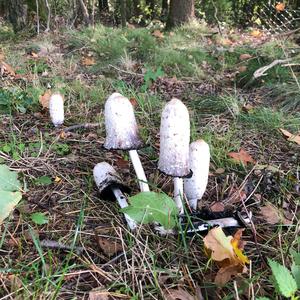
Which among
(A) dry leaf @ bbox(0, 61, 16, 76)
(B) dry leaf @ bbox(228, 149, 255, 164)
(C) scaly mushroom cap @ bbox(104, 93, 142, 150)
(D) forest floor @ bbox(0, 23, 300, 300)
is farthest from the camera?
(A) dry leaf @ bbox(0, 61, 16, 76)

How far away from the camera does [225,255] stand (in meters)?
1.43

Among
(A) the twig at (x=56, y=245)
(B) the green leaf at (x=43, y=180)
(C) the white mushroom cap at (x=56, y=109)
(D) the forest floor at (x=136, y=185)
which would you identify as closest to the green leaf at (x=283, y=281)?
(D) the forest floor at (x=136, y=185)

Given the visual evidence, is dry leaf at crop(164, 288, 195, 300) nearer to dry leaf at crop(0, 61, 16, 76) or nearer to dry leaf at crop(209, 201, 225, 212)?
dry leaf at crop(209, 201, 225, 212)

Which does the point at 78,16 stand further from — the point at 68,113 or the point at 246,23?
the point at 68,113

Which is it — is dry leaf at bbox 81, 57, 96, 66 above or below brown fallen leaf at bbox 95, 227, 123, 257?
below

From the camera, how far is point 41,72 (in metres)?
4.58

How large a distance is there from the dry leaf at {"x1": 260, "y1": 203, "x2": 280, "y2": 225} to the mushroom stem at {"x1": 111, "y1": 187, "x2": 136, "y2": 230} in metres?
0.61

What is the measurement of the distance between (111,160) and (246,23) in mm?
9810

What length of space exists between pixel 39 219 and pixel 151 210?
19.5 inches

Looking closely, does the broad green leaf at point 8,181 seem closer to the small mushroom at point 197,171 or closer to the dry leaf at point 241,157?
the small mushroom at point 197,171

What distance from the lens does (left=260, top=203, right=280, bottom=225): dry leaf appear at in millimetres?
1800

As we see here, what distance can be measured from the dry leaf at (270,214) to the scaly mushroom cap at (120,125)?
65cm

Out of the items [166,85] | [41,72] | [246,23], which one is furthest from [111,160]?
[246,23]

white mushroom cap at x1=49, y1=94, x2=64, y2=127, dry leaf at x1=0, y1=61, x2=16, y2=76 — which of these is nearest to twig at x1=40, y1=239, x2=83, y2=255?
white mushroom cap at x1=49, y1=94, x2=64, y2=127
